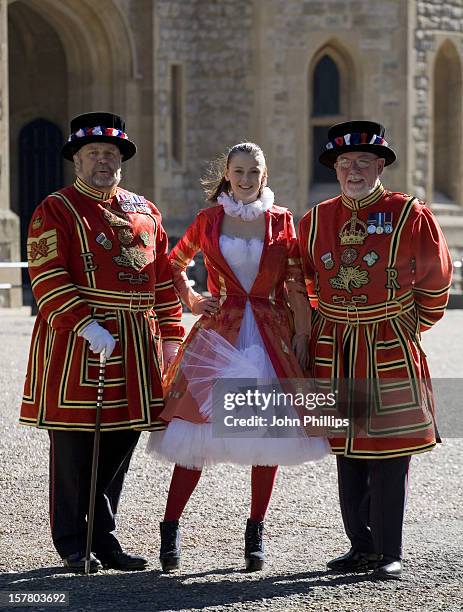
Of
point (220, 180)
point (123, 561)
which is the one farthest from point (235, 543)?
point (220, 180)

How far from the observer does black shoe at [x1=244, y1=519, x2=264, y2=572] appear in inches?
202

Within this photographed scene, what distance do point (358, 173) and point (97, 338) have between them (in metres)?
1.16

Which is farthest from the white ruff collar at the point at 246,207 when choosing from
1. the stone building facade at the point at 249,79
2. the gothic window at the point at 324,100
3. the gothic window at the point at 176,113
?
the gothic window at the point at 324,100

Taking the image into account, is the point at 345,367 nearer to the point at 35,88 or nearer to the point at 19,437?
the point at 19,437

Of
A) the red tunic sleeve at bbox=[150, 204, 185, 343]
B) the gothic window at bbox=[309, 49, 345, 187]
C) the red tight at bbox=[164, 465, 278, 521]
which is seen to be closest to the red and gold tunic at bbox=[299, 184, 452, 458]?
the red tight at bbox=[164, 465, 278, 521]

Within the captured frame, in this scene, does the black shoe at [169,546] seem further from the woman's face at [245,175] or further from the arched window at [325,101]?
the arched window at [325,101]

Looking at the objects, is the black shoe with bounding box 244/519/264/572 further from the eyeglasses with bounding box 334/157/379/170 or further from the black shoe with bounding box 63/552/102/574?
the eyeglasses with bounding box 334/157/379/170

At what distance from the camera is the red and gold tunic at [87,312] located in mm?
5184

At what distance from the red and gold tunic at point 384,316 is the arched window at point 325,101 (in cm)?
1340

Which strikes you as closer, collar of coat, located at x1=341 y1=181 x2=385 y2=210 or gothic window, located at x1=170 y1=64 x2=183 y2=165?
collar of coat, located at x1=341 y1=181 x2=385 y2=210

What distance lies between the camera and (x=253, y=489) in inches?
205

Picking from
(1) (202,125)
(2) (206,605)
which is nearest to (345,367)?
(2) (206,605)

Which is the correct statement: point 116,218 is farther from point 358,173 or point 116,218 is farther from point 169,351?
point 358,173

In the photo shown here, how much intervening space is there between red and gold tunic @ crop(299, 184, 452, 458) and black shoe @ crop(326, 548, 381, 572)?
37 centimetres
